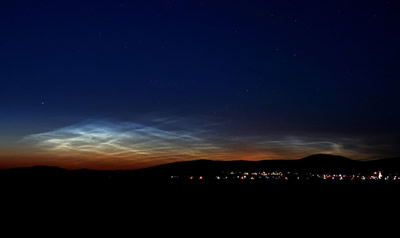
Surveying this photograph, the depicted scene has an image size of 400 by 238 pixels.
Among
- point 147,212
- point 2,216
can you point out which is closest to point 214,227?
point 147,212

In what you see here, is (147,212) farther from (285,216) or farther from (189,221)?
(285,216)

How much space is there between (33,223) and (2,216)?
5.03m

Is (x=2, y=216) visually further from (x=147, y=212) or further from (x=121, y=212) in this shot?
(x=147, y=212)

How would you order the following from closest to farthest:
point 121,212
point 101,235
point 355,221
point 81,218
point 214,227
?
point 101,235, point 214,227, point 355,221, point 81,218, point 121,212

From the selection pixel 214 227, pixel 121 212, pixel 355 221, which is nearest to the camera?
pixel 214 227

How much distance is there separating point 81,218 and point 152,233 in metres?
8.28

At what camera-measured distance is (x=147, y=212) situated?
91.8 ft

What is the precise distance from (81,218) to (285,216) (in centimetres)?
1409

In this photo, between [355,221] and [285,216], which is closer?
[355,221]

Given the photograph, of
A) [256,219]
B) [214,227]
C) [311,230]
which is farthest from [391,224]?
[214,227]

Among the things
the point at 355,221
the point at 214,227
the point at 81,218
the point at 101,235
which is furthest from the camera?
the point at 81,218

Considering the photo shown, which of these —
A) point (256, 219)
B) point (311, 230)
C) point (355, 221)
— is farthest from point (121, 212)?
point (355, 221)

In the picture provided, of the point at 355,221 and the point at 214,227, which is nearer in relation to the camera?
the point at 214,227

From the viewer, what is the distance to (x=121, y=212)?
91.8ft
